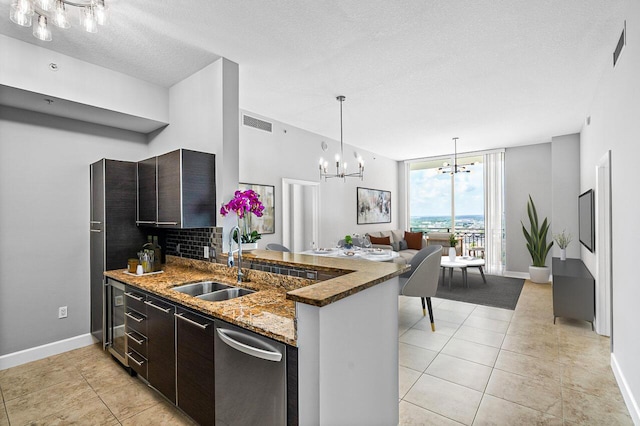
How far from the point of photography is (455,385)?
2590mm

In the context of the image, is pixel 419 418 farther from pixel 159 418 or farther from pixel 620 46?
pixel 620 46

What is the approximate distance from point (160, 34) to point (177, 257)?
215 centimetres

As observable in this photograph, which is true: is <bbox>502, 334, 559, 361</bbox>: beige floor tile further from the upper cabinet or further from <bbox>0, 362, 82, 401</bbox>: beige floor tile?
<bbox>0, 362, 82, 401</bbox>: beige floor tile

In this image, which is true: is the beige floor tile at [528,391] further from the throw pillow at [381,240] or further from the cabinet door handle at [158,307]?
the throw pillow at [381,240]

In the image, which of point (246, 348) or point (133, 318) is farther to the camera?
point (133, 318)

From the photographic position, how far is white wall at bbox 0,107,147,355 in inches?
114

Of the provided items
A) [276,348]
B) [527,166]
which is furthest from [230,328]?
[527,166]

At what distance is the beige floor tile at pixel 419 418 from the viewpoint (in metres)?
2.13

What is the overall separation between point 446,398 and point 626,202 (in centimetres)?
201

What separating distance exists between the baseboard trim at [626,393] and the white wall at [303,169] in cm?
363

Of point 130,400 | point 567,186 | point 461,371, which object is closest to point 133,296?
point 130,400

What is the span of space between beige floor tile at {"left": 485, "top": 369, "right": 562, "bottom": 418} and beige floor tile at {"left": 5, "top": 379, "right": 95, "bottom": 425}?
322 cm

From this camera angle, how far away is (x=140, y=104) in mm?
3305

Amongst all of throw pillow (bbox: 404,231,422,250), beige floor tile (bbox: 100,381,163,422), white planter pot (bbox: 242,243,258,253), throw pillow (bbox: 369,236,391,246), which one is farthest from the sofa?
beige floor tile (bbox: 100,381,163,422)
